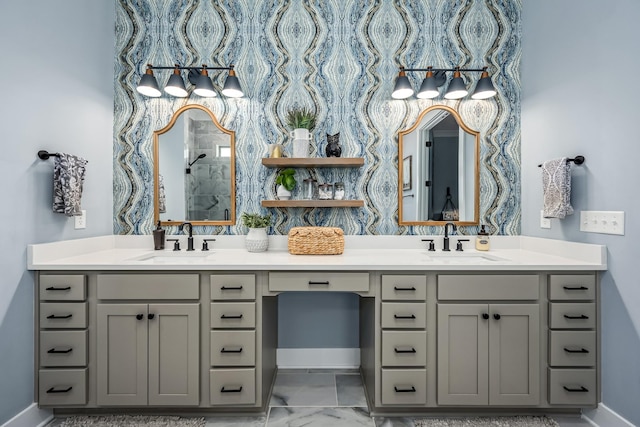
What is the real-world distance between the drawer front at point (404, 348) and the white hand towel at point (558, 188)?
3.51ft

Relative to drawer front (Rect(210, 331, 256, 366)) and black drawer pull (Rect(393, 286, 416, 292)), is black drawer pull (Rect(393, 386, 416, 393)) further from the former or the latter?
drawer front (Rect(210, 331, 256, 366))

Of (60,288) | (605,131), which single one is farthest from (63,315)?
(605,131)

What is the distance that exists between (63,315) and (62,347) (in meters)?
0.17

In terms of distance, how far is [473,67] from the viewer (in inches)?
93.7

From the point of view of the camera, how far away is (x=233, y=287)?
1.73 meters

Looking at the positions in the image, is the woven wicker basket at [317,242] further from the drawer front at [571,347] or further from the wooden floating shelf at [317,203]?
the drawer front at [571,347]

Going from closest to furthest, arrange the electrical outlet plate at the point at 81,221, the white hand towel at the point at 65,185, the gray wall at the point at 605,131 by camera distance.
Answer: the gray wall at the point at 605,131 → the white hand towel at the point at 65,185 → the electrical outlet plate at the point at 81,221

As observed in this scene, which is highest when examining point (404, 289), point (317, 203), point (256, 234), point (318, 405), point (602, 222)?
point (317, 203)

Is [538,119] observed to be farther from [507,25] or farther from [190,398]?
[190,398]

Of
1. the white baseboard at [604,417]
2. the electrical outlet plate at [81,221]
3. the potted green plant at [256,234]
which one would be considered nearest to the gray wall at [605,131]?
the white baseboard at [604,417]

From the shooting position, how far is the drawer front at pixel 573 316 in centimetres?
170

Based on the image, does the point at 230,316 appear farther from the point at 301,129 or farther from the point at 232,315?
the point at 301,129

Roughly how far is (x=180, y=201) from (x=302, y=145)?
0.98 meters

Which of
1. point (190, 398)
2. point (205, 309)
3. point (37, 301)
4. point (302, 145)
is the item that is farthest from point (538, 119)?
point (37, 301)
